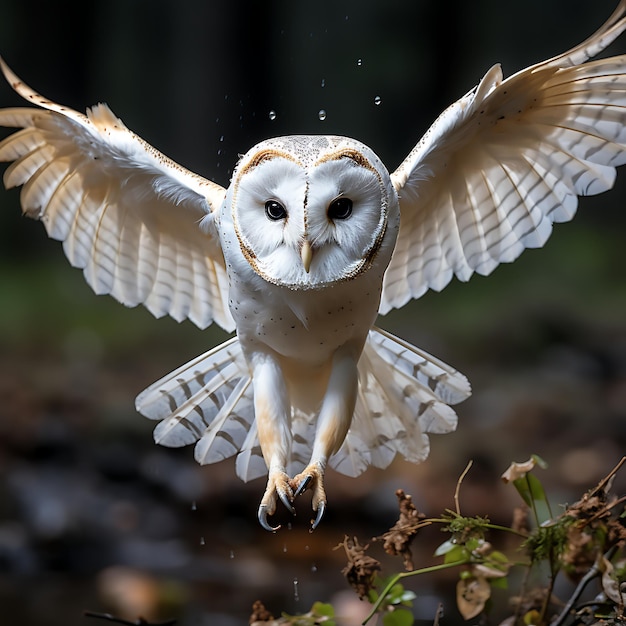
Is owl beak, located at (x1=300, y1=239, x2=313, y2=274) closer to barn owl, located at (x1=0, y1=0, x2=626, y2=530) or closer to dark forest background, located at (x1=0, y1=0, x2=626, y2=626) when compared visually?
barn owl, located at (x1=0, y1=0, x2=626, y2=530)

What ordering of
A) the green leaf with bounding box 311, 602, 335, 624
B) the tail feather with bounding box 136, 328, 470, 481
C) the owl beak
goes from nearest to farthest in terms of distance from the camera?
the owl beak, the green leaf with bounding box 311, 602, 335, 624, the tail feather with bounding box 136, 328, 470, 481

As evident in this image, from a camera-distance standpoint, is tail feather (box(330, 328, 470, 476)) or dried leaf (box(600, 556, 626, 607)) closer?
dried leaf (box(600, 556, 626, 607))

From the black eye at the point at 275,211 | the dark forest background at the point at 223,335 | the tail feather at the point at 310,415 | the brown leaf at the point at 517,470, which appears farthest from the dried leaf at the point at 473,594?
the dark forest background at the point at 223,335

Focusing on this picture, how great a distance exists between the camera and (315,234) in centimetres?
99

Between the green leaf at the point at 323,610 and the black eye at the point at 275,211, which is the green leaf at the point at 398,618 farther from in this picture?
the black eye at the point at 275,211

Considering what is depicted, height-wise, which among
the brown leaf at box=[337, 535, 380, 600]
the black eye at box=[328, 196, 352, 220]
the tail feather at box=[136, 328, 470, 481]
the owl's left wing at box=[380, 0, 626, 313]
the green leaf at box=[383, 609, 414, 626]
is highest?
the owl's left wing at box=[380, 0, 626, 313]

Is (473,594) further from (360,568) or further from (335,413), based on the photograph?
(335,413)

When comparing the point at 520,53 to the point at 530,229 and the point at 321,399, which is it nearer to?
the point at 530,229

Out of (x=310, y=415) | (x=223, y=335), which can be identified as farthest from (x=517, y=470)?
(x=223, y=335)

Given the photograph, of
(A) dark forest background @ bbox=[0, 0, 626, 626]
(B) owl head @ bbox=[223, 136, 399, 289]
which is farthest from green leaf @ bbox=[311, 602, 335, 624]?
(A) dark forest background @ bbox=[0, 0, 626, 626]

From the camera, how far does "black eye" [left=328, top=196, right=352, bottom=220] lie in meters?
1.02

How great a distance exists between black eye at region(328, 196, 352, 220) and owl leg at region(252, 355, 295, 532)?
0.28 metres

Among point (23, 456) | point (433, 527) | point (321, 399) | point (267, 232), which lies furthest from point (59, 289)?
point (267, 232)

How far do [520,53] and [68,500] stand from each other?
1.98 meters
